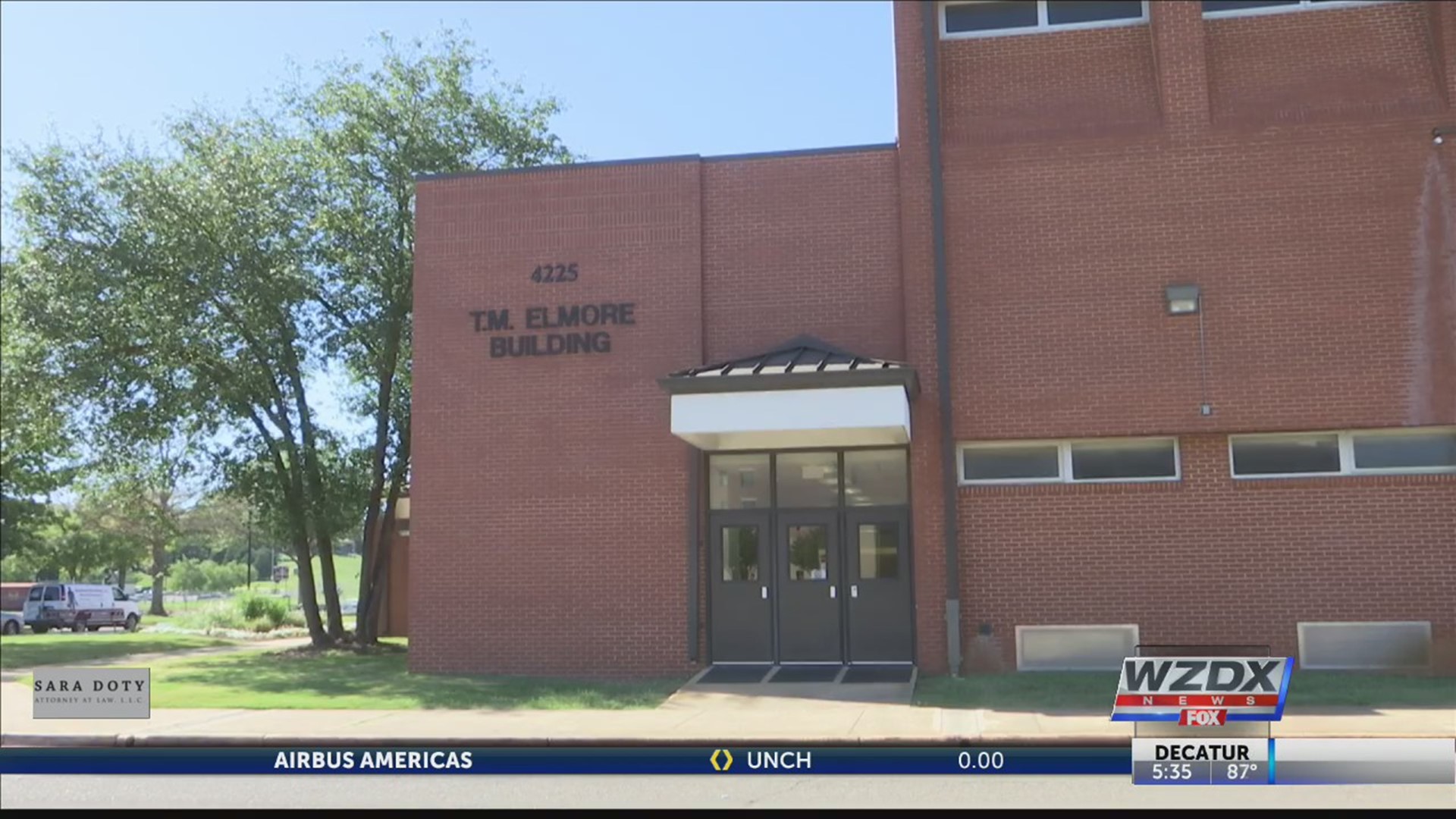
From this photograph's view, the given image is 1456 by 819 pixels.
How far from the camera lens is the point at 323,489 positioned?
24125mm

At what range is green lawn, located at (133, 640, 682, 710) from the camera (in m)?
14.2

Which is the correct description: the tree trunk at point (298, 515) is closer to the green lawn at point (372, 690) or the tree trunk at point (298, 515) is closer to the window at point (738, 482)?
the green lawn at point (372, 690)

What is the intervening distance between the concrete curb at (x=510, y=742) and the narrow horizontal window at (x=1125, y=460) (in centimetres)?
572

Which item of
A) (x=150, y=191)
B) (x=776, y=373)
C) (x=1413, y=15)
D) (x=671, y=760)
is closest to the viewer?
(x=671, y=760)

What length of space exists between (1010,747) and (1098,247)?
7.76m

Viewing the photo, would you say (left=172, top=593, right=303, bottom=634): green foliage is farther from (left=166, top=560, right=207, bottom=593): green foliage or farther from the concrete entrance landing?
(left=166, top=560, right=207, bottom=593): green foliage

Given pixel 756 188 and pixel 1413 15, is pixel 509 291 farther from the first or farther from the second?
pixel 1413 15

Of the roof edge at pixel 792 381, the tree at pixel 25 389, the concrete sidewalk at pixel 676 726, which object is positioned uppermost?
the tree at pixel 25 389

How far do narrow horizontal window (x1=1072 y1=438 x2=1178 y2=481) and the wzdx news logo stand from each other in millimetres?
9123

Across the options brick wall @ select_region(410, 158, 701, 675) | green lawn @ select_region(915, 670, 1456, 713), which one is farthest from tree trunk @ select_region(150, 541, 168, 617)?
green lawn @ select_region(915, 670, 1456, 713)

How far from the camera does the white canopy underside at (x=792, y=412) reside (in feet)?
47.4

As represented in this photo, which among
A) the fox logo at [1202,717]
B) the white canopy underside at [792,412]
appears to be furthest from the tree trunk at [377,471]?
the fox logo at [1202,717]

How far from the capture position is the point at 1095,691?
44.5ft

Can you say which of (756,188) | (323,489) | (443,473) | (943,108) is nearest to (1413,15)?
(943,108)
